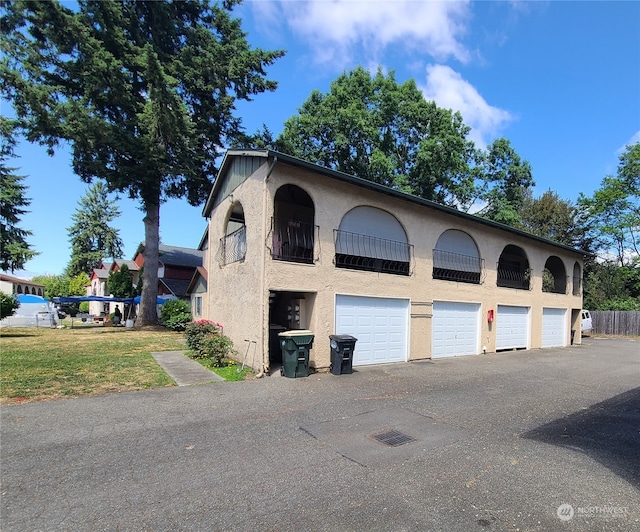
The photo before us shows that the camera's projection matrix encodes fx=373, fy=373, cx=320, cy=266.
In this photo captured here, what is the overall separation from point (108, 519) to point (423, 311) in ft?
36.6

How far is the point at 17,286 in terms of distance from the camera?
168 feet

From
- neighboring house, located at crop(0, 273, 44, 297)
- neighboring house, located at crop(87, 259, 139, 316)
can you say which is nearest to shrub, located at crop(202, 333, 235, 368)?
neighboring house, located at crop(87, 259, 139, 316)

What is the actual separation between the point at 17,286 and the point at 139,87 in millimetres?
44086

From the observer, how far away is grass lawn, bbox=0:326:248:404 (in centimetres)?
768

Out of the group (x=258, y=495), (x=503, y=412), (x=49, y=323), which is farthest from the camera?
(x=49, y=323)

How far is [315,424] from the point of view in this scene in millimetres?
5836

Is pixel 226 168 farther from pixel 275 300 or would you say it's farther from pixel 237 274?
pixel 275 300

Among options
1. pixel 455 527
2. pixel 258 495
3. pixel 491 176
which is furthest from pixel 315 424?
pixel 491 176

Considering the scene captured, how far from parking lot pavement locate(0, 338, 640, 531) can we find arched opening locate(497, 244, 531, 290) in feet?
38.2

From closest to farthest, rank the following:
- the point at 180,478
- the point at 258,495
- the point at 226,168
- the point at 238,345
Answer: the point at 258,495, the point at 180,478, the point at 238,345, the point at 226,168

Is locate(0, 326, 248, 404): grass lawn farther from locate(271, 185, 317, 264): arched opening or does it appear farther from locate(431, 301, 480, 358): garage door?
locate(431, 301, 480, 358): garage door

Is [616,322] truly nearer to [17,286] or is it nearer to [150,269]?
[150,269]

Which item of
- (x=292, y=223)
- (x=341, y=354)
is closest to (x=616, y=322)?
(x=292, y=223)

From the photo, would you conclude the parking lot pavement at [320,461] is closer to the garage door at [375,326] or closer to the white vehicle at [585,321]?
the garage door at [375,326]
